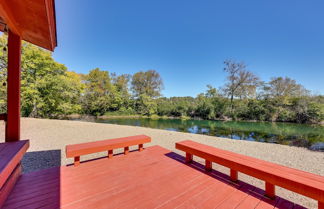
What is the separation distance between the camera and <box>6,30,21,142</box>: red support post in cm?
180

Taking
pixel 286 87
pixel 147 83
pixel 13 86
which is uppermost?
pixel 147 83

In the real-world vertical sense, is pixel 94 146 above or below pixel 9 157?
below

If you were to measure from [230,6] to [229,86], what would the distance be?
1413 centimetres

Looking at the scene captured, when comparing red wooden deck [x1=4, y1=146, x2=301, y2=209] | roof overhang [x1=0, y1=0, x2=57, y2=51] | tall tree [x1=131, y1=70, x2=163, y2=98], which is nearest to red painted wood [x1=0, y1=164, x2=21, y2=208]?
red wooden deck [x1=4, y1=146, x2=301, y2=209]

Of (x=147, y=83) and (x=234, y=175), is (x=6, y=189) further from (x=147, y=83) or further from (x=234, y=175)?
(x=147, y=83)

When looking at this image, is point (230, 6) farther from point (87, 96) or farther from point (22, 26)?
point (87, 96)

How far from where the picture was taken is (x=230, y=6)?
23.9 feet

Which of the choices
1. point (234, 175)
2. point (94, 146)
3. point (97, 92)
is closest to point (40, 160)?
point (94, 146)

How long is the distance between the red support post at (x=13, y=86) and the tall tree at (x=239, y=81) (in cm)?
2133

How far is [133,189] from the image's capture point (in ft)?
5.29

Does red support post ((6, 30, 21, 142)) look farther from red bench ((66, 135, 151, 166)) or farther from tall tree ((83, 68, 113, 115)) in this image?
tall tree ((83, 68, 113, 115))

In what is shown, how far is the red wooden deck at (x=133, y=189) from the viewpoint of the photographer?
4.50 ft

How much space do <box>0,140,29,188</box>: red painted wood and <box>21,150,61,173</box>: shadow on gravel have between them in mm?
1393

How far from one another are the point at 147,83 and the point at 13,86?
22.9 metres
